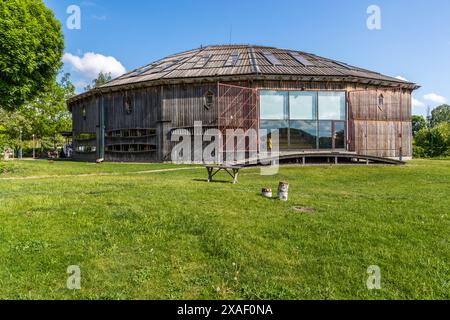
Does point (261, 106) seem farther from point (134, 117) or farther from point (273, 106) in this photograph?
point (134, 117)

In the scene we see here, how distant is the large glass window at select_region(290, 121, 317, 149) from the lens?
23.6 metres

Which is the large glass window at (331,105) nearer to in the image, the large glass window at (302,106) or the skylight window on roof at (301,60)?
the large glass window at (302,106)

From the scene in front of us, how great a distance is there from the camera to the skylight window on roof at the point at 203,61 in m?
27.1

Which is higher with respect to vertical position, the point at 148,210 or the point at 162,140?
the point at 162,140

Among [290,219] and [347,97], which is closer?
[290,219]

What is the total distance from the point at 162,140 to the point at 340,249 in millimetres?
21111

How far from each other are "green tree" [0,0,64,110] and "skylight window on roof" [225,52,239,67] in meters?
13.2

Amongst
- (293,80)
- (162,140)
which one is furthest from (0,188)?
(293,80)

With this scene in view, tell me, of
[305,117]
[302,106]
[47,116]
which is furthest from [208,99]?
[47,116]

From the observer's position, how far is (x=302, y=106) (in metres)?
23.7

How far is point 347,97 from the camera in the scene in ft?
81.0

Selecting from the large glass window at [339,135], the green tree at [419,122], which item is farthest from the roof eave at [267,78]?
the green tree at [419,122]

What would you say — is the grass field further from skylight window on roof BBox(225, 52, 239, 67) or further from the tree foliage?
the tree foliage
